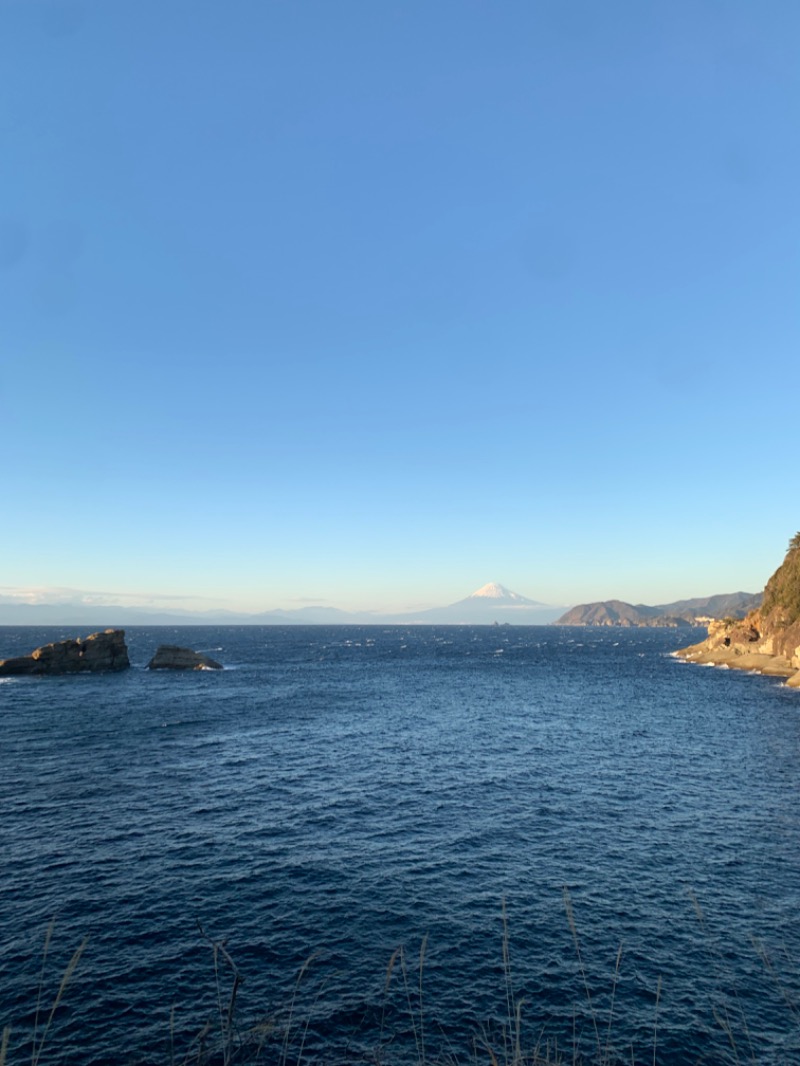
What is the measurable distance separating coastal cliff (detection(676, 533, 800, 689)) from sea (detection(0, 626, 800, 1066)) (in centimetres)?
7260

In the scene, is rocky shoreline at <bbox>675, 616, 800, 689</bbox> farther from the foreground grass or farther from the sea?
the foreground grass

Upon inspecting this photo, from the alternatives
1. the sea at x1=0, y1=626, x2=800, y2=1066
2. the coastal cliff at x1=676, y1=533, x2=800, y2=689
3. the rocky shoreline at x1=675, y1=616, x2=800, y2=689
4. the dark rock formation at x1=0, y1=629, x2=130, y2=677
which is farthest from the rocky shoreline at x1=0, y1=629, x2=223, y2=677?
the coastal cliff at x1=676, y1=533, x2=800, y2=689

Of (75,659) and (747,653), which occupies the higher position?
(75,659)

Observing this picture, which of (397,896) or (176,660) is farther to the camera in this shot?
(176,660)

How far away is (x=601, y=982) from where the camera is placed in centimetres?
2759

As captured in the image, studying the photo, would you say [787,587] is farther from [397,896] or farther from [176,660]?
[176,660]

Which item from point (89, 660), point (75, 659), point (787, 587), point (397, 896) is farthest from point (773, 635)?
point (75, 659)

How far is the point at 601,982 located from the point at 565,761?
40.2 metres

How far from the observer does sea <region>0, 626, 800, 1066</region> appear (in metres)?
24.1

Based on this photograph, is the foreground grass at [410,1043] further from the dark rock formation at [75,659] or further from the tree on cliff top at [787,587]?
the tree on cliff top at [787,587]

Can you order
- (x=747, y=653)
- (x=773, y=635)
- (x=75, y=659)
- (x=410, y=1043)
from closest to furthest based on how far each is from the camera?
(x=410, y=1043) → (x=75, y=659) → (x=773, y=635) → (x=747, y=653)

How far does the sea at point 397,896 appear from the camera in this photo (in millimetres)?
24078

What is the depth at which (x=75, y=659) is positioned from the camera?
144m

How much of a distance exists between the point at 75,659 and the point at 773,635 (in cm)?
17060
